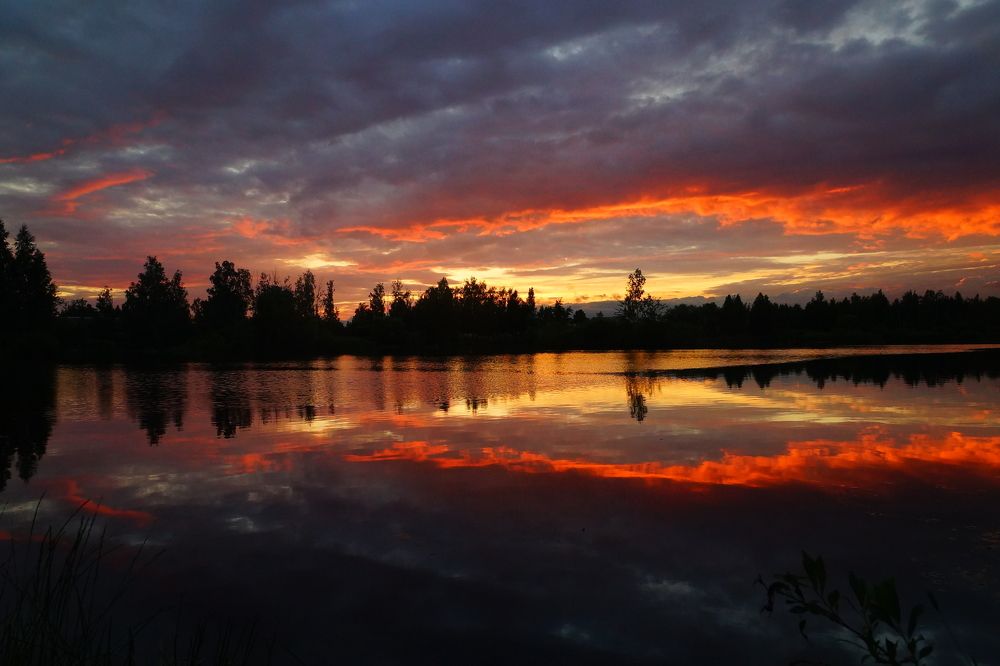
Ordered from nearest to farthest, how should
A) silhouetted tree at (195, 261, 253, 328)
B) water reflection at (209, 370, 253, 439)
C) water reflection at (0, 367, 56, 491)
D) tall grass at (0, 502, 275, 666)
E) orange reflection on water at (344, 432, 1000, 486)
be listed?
tall grass at (0, 502, 275, 666) < orange reflection on water at (344, 432, 1000, 486) < water reflection at (0, 367, 56, 491) < water reflection at (209, 370, 253, 439) < silhouetted tree at (195, 261, 253, 328)

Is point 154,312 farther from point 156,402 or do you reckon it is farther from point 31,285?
point 156,402

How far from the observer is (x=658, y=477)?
43.5 ft

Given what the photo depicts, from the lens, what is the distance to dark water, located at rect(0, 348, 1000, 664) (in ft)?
22.9

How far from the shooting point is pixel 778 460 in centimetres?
1474

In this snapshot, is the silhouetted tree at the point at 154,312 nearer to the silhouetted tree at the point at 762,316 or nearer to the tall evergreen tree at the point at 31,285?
the tall evergreen tree at the point at 31,285

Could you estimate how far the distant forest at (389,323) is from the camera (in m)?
85.5

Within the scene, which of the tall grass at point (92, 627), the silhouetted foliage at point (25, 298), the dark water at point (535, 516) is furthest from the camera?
the silhouetted foliage at point (25, 298)

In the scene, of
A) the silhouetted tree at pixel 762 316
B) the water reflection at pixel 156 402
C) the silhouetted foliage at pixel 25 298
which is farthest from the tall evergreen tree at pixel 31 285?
the silhouetted tree at pixel 762 316

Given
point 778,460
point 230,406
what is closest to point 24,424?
point 230,406

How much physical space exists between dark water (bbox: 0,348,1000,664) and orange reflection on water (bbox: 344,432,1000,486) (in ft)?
0.33

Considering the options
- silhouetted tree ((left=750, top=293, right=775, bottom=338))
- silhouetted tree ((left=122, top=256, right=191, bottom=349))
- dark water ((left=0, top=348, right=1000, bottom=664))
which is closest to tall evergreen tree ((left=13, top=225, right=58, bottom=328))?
silhouetted tree ((left=122, top=256, right=191, bottom=349))

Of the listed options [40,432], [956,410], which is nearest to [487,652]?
[40,432]

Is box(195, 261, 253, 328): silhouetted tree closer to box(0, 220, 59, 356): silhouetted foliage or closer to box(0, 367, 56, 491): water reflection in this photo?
box(0, 220, 59, 356): silhouetted foliage

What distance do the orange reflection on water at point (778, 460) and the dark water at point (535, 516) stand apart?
10cm
